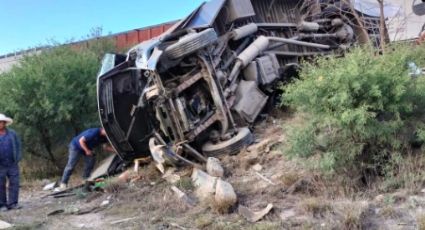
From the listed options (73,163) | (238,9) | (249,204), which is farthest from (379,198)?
(73,163)

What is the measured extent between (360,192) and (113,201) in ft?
13.4

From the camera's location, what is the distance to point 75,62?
542 inches

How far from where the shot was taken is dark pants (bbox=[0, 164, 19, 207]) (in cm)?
834

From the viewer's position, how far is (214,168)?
785 cm

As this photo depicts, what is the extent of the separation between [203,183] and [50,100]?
21.8 feet

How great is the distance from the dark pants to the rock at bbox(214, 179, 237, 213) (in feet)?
13.2

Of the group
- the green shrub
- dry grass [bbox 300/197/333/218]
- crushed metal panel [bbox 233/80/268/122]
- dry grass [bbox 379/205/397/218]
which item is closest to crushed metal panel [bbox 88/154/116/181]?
crushed metal panel [bbox 233/80/268/122]

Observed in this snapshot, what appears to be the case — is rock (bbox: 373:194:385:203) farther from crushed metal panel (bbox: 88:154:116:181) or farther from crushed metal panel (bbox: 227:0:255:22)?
crushed metal panel (bbox: 227:0:255:22)

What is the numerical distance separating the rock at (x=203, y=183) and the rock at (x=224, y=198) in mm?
258

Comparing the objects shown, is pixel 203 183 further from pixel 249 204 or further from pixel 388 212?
pixel 388 212

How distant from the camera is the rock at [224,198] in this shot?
6090 mm

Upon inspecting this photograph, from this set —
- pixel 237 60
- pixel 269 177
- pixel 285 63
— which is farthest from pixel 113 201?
pixel 285 63

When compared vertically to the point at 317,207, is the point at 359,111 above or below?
above

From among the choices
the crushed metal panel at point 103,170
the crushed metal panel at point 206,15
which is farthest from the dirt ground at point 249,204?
the crushed metal panel at point 206,15
